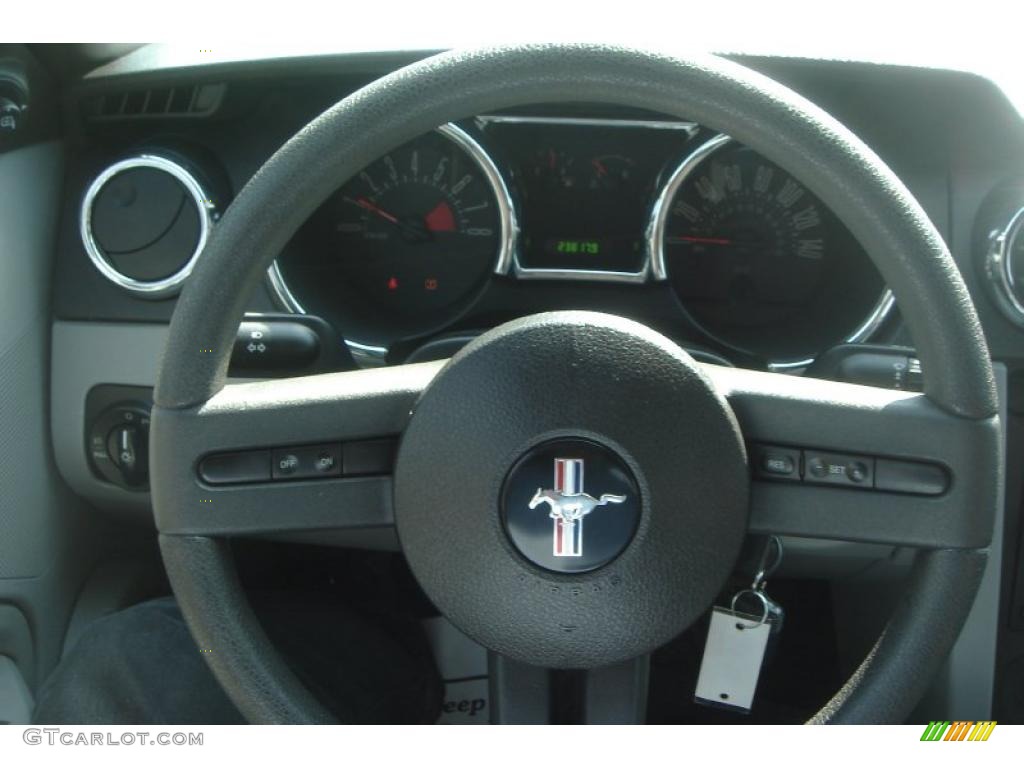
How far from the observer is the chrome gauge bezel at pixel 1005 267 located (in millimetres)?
1500

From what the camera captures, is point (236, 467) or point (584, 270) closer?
point (236, 467)

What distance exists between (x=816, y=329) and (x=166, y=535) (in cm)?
100

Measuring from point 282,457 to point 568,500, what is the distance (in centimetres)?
25

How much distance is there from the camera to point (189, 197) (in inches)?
62.9

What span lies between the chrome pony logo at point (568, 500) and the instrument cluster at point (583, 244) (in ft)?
2.17

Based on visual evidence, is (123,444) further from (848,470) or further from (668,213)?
(848,470)

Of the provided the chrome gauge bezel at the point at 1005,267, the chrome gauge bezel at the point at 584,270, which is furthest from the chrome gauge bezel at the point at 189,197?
the chrome gauge bezel at the point at 1005,267

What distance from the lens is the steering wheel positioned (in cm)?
97

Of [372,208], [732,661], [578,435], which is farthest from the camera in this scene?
[372,208]

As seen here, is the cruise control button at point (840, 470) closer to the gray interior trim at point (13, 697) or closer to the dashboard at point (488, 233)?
the dashboard at point (488, 233)

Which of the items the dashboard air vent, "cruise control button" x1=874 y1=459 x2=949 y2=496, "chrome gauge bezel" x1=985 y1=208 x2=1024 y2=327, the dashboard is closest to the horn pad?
"cruise control button" x1=874 y1=459 x2=949 y2=496

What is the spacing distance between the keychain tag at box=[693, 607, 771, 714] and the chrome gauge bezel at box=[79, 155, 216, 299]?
2.69 ft
